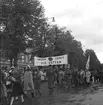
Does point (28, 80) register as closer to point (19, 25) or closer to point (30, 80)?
point (30, 80)

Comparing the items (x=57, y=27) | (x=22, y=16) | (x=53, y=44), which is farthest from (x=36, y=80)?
(x=57, y=27)

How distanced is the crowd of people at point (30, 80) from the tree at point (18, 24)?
26.9 ft

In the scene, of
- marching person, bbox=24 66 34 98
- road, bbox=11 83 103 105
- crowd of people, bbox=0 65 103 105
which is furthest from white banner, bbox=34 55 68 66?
marching person, bbox=24 66 34 98

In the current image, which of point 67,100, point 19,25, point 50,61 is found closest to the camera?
point 67,100

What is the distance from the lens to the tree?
2634cm

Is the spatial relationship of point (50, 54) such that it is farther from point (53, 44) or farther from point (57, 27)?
point (57, 27)

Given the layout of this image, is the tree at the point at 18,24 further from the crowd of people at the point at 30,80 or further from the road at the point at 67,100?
the road at the point at 67,100

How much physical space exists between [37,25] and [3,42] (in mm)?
4496

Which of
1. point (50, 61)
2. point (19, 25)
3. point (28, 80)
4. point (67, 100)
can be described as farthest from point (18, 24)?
point (67, 100)

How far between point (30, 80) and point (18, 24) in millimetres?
15589

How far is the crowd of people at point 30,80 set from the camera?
10719 millimetres

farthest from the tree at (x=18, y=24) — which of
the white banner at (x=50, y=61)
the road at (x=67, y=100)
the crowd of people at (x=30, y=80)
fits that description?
the road at (x=67, y=100)

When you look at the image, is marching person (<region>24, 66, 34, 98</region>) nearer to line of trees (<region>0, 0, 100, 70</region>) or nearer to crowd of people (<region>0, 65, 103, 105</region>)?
crowd of people (<region>0, 65, 103, 105</region>)

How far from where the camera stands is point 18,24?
1065 inches
